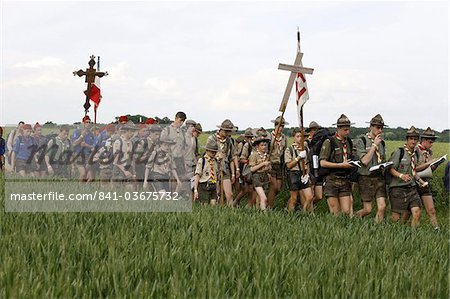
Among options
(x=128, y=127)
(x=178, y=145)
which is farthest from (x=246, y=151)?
(x=128, y=127)

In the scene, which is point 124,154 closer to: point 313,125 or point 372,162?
point 313,125

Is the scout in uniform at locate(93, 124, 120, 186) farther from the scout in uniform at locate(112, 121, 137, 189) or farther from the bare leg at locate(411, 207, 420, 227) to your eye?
the bare leg at locate(411, 207, 420, 227)

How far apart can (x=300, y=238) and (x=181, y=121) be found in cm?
636

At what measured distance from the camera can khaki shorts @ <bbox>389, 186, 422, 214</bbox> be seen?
1027cm

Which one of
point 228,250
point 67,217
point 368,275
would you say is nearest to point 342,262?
point 368,275

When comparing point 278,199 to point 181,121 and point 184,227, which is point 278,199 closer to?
point 181,121

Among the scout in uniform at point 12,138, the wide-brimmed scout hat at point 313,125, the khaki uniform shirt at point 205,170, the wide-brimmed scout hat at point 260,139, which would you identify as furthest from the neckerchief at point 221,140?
the scout in uniform at point 12,138

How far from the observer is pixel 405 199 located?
10.3 m

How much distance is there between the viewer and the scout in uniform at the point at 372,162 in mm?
10406

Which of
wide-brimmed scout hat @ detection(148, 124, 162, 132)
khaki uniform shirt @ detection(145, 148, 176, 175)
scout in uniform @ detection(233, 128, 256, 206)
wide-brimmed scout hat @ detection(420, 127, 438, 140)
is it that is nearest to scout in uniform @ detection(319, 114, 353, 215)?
Result: wide-brimmed scout hat @ detection(420, 127, 438, 140)

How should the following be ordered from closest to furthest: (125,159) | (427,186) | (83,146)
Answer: (427,186)
(125,159)
(83,146)

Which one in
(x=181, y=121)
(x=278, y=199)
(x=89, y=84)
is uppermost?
(x=89, y=84)

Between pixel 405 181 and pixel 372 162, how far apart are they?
0.77 meters

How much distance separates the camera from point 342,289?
4.16 metres
